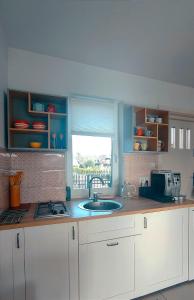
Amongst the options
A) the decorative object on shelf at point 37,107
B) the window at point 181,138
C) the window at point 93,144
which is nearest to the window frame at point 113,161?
the window at point 93,144

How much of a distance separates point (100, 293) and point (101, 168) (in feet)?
4.10

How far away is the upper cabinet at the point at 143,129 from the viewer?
2.23 metres

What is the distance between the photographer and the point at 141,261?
1.67m

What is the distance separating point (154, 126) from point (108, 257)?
5.28 ft

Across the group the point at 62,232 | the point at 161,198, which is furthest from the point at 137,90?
the point at 62,232

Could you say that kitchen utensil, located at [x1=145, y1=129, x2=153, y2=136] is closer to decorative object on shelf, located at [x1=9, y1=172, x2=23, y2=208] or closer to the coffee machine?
the coffee machine

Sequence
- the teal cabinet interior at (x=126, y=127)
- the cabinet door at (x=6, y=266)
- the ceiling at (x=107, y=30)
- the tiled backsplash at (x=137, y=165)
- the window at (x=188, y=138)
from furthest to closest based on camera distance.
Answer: the window at (x=188, y=138) < the tiled backsplash at (x=137, y=165) < the teal cabinet interior at (x=126, y=127) < the ceiling at (x=107, y=30) < the cabinet door at (x=6, y=266)

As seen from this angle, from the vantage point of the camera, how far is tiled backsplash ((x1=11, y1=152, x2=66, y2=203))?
1846 millimetres

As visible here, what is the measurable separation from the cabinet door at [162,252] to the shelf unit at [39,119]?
1.18m

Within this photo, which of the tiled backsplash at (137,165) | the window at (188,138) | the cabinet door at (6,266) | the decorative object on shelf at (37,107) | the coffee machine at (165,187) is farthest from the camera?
the window at (188,138)

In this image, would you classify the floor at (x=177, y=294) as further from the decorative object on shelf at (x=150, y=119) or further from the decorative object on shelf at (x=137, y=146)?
the decorative object on shelf at (x=150, y=119)

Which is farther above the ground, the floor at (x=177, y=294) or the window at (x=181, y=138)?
the window at (x=181, y=138)

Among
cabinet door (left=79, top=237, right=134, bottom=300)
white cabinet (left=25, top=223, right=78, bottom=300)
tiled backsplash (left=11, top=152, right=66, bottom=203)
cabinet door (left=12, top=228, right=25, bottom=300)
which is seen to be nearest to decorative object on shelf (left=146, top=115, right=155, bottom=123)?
tiled backsplash (left=11, top=152, right=66, bottom=203)

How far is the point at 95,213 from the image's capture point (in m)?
1.55
